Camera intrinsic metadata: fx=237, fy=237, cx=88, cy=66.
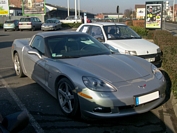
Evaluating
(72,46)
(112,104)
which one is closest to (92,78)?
(112,104)

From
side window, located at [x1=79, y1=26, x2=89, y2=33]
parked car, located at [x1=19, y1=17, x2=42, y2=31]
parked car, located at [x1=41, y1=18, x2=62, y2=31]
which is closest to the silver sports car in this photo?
side window, located at [x1=79, y1=26, x2=89, y2=33]

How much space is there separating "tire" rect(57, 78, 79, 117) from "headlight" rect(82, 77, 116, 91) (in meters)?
0.28

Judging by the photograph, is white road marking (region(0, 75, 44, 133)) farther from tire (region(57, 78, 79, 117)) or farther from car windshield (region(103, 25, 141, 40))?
car windshield (region(103, 25, 141, 40))

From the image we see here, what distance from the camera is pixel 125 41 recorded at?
26.2ft

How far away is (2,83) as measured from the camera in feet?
20.3

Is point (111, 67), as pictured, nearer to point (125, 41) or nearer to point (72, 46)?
point (72, 46)

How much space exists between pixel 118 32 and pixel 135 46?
4.34ft

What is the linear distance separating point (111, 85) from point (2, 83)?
3642 mm

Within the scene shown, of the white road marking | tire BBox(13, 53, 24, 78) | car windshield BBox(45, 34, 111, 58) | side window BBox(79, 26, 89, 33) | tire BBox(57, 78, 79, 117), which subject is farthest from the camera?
side window BBox(79, 26, 89, 33)

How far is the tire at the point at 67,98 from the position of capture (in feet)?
12.5

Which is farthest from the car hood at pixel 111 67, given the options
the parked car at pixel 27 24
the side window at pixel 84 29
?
the parked car at pixel 27 24

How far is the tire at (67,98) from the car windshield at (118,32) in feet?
14.2

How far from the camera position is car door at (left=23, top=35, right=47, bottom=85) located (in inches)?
194

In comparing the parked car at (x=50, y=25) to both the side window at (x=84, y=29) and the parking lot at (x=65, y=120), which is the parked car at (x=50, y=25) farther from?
the parking lot at (x=65, y=120)
